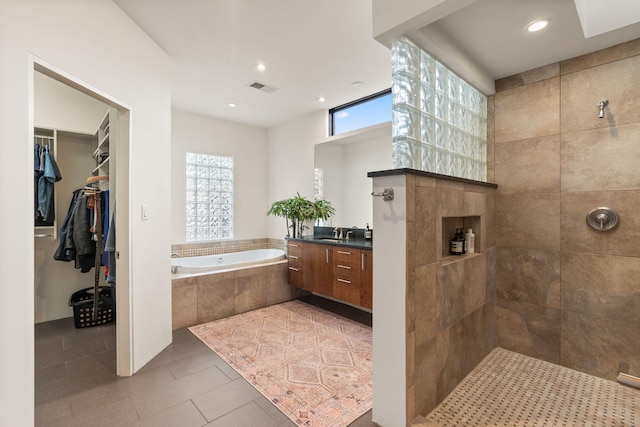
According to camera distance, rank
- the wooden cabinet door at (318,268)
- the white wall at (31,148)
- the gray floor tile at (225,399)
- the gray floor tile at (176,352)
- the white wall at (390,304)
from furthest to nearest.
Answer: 1. the wooden cabinet door at (318,268)
2. the gray floor tile at (176,352)
3. the gray floor tile at (225,399)
4. the white wall at (390,304)
5. the white wall at (31,148)

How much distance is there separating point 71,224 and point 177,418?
235cm

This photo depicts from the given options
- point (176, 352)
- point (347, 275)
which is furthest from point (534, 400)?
→ point (176, 352)

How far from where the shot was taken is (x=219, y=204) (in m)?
4.63

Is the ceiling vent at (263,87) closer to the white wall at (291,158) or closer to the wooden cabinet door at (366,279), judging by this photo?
the white wall at (291,158)

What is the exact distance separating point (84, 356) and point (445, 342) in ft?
9.28

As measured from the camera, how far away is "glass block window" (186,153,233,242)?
437cm

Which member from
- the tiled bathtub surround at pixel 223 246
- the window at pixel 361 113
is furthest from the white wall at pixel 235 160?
the window at pixel 361 113

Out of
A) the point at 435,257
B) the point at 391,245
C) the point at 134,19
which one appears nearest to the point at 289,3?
the point at 134,19

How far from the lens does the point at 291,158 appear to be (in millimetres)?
4594

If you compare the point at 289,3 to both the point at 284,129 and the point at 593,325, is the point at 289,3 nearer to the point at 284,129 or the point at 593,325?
the point at 284,129

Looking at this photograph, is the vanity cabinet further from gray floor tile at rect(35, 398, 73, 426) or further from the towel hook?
gray floor tile at rect(35, 398, 73, 426)

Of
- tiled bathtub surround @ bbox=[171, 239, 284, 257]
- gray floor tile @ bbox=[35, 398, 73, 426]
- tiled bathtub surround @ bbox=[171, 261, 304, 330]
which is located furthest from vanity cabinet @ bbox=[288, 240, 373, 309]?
gray floor tile @ bbox=[35, 398, 73, 426]

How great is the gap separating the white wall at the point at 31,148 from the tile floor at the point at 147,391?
0.75 ft

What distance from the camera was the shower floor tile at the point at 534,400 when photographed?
→ 1572 mm
